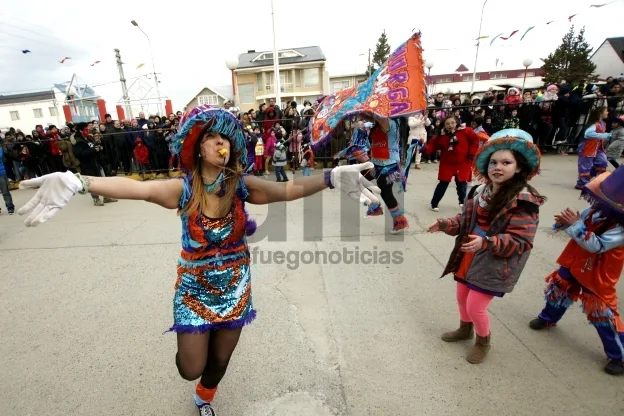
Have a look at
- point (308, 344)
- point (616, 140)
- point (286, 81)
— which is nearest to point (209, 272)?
point (308, 344)

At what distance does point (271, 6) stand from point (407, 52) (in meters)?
12.2

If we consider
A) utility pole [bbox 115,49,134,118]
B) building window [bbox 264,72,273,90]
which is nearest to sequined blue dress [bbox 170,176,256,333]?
utility pole [bbox 115,49,134,118]

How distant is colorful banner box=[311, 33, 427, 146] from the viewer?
3150mm

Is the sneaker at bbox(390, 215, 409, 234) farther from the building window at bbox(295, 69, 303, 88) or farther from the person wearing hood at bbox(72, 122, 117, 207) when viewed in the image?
the building window at bbox(295, 69, 303, 88)

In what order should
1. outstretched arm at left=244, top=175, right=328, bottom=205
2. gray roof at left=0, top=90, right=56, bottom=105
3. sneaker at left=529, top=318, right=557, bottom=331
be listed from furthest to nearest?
gray roof at left=0, top=90, right=56, bottom=105 → sneaker at left=529, top=318, right=557, bottom=331 → outstretched arm at left=244, top=175, right=328, bottom=205

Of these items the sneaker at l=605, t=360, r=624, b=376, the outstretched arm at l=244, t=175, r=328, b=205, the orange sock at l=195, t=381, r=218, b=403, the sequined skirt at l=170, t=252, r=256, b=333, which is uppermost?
the outstretched arm at l=244, t=175, r=328, b=205

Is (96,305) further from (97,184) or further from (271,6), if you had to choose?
(271,6)

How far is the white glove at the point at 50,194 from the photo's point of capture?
146cm

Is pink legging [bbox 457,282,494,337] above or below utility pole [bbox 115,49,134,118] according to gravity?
below

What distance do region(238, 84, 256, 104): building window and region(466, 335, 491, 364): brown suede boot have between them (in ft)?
138

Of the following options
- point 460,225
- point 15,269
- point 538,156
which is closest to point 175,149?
point 460,225

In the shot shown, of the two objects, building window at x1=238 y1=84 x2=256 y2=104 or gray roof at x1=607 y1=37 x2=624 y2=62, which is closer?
gray roof at x1=607 y1=37 x2=624 y2=62

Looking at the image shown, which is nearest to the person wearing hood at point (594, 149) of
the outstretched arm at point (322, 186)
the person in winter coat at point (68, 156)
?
the outstretched arm at point (322, 186)

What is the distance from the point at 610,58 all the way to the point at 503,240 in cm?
5780
